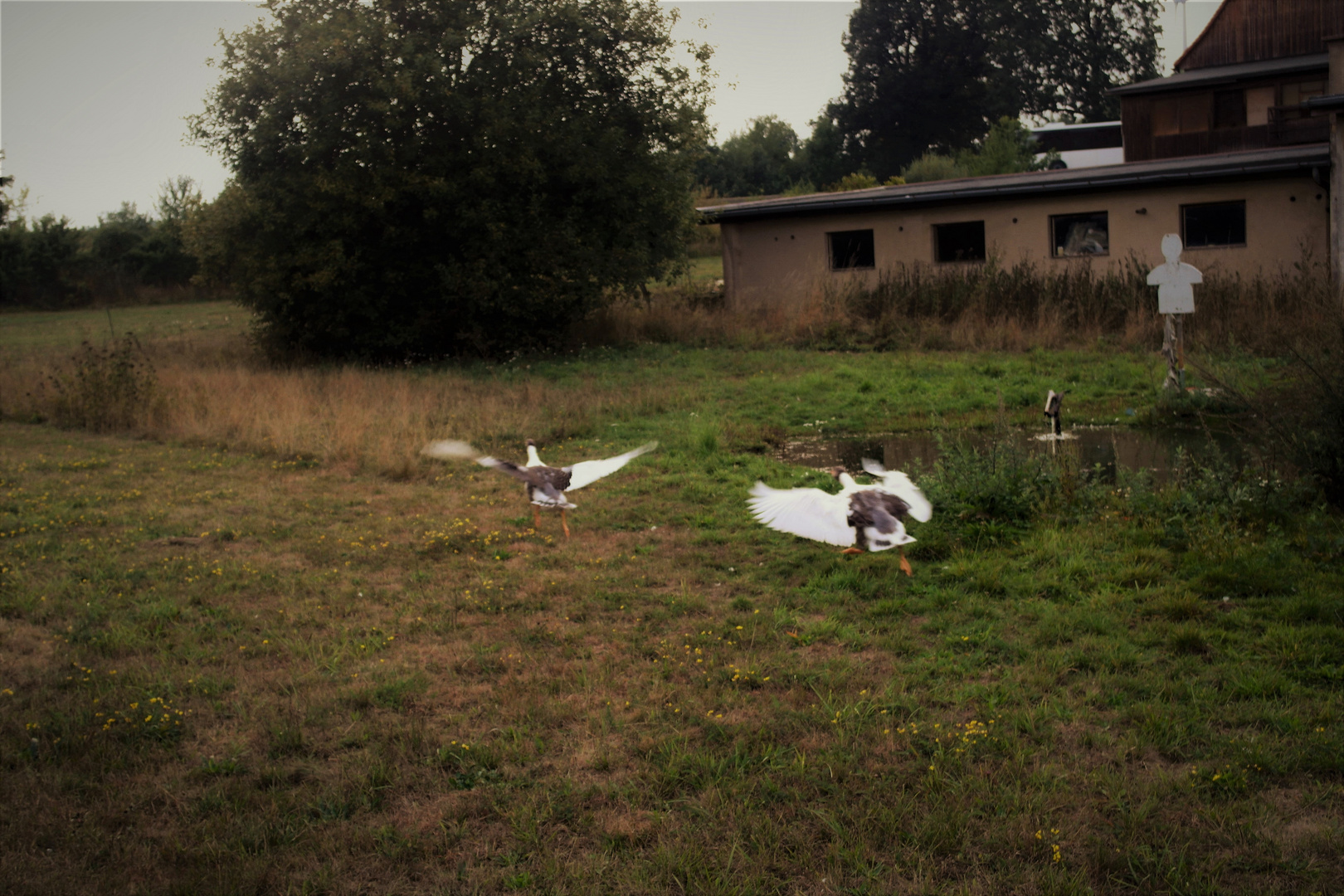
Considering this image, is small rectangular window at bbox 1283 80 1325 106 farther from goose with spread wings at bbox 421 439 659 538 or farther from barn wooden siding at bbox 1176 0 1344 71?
goose with spread wings at bbox 421 439 659 538

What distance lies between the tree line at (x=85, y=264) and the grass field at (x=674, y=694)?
133 feet

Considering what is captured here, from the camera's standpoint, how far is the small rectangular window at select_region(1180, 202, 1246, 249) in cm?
1886

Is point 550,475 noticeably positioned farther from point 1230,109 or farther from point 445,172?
point 1230,109

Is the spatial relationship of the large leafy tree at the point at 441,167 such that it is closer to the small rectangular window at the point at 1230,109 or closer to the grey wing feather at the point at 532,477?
the grey wing feather at the point at 532,477

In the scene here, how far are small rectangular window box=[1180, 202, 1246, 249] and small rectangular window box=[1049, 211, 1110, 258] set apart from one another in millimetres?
1420

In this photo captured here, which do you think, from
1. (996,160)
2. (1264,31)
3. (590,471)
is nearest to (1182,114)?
(1264,31)

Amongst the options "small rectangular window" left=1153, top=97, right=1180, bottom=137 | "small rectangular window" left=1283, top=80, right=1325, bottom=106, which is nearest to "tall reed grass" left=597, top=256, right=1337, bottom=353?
"small rectangular window" left=1283, top=80, right=1325, bottom=106

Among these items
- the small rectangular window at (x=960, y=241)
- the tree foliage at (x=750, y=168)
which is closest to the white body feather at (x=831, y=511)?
the small rectangular window at (x=960, y=241)

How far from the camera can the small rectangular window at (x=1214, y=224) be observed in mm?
18859

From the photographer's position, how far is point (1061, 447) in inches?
370

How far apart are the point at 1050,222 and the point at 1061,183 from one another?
89 centimetres

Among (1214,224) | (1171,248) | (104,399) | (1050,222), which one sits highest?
(1050,222)

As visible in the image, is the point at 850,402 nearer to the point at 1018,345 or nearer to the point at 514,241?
the point at 1018,345

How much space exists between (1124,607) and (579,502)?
460 centimetres
